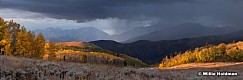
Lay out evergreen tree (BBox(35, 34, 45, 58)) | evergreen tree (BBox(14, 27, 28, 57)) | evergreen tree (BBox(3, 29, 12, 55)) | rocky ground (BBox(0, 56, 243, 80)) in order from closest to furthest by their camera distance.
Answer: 1. rocky ground (BBox(0, 56, 243, 80))
2. evergreen tree (BBox(3, 29, 12, 55))
3. evergreen tree (BBox(14, 27, 28, 57))
4. evergreen tree (BBox(35, 34, 45, 58))

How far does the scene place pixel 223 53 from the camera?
537 feet

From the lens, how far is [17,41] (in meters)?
72.1

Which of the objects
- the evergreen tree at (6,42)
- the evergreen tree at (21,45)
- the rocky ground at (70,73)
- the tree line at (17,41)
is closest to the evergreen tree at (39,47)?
the tree line at (17,41)

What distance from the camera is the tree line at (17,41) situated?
70500 millimetres

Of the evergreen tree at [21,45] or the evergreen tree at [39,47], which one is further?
the evergreen tree at [39,47]

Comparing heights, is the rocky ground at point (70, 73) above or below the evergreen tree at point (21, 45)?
below

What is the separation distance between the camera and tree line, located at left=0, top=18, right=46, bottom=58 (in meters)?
70.5

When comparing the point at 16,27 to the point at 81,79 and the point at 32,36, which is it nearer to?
the point at 32,36

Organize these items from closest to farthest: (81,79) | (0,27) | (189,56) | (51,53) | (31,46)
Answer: (81,79) < (0,27) < (31,46) < (51,53) < (189,56)

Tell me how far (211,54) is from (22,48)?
109m

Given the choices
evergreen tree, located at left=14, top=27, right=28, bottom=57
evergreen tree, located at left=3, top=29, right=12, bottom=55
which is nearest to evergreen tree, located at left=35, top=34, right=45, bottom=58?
evergreen tree, located at left=14, top=27, right=28, bottom=57

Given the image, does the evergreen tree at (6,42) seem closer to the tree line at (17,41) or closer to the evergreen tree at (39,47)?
the tree line at (17,41)

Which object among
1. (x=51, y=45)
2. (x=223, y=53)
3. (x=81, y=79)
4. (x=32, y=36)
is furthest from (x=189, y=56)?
(x=81, y=79)

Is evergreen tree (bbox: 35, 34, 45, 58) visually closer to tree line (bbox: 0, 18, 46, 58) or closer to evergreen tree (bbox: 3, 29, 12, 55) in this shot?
tree line (bbox: 0, 18, 46, 58)
